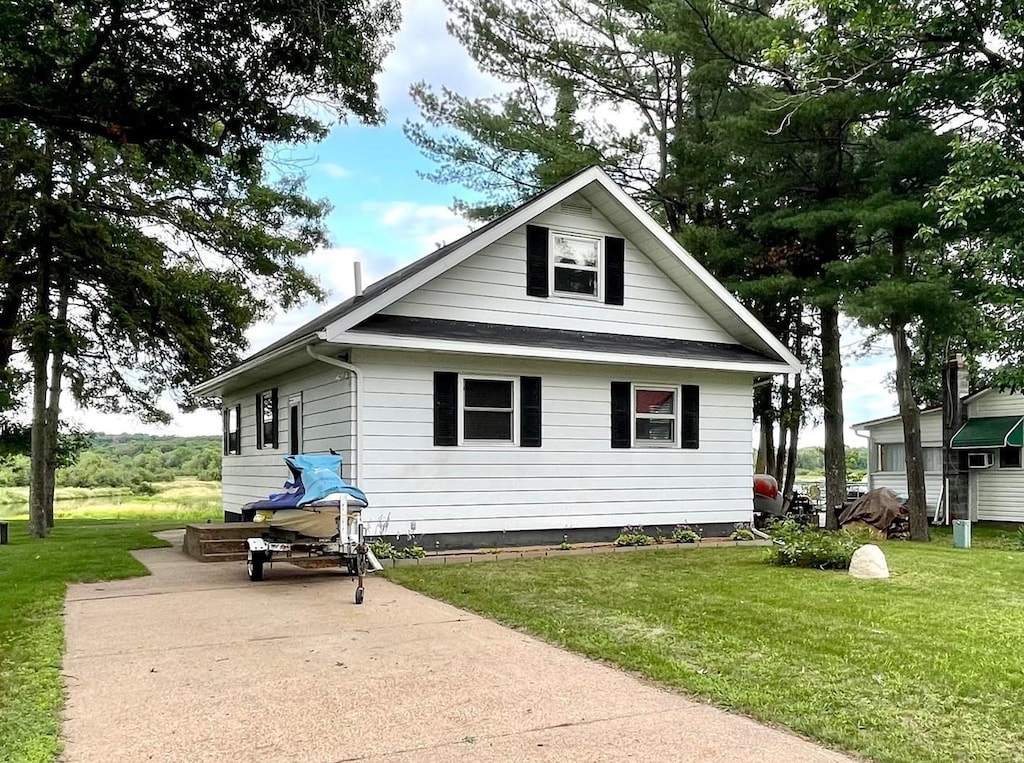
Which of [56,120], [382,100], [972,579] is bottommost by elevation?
[972,579]

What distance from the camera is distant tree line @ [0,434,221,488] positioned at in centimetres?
3328

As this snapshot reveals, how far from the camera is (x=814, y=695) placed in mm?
4523

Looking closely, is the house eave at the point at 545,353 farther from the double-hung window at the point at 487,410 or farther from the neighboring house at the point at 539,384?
A: the double-hung window at the point at 487,410

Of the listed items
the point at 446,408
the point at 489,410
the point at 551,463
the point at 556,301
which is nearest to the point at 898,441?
the point at 556,301

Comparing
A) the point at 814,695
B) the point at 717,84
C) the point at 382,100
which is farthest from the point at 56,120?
the point at 717,84

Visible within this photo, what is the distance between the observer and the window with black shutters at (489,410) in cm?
1150

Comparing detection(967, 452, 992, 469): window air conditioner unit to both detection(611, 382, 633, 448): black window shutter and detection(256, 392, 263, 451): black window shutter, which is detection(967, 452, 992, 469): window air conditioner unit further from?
detection(256, 392, 263, 451): black window shutter

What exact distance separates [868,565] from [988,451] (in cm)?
1499

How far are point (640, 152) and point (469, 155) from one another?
452cm

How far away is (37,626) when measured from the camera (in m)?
6.41

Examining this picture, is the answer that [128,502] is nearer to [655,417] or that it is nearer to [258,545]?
[655,417]

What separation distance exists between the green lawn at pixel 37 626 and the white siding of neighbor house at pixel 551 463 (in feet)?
11.3

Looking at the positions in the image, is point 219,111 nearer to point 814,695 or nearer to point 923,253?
point 814,695

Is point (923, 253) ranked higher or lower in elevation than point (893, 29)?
lower
